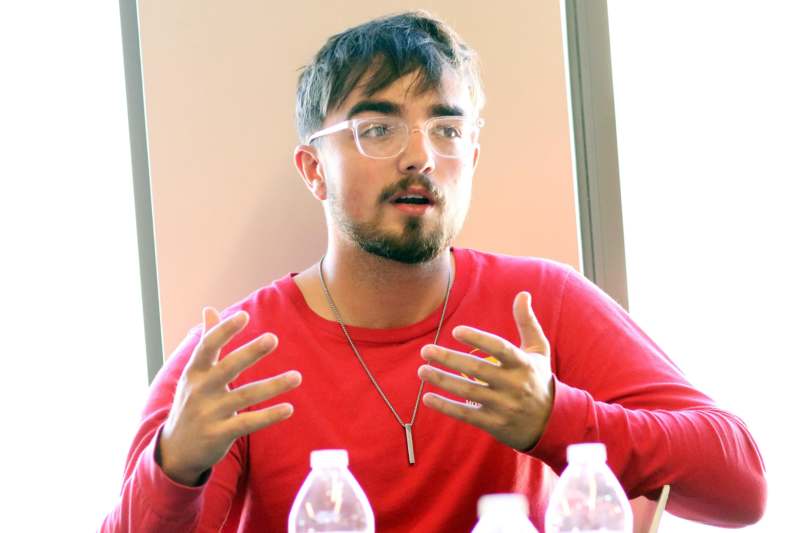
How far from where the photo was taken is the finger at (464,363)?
122 centimetres

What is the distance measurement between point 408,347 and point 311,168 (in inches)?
19.4

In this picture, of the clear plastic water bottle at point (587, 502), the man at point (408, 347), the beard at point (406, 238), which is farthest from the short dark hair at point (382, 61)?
the clear plastic water bottle at point (587, 502)

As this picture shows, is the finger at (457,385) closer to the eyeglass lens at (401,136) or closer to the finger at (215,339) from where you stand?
the finger at (215,339)

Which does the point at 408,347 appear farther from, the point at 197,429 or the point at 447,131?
the point at 197,429

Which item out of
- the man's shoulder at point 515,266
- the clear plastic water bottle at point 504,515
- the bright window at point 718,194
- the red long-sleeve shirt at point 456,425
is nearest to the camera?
the clear plastic water bottle at point 504,515

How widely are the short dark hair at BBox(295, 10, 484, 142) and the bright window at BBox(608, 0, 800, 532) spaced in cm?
51

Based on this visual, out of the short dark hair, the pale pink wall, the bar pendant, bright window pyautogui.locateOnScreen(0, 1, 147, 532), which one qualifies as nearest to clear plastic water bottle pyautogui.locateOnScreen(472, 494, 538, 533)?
the bar pendant

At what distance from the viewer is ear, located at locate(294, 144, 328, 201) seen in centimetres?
211

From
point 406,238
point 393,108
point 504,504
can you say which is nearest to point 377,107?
point 393,108

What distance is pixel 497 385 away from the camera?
1259mm

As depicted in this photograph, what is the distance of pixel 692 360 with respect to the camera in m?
2.31

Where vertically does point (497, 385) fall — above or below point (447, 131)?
below

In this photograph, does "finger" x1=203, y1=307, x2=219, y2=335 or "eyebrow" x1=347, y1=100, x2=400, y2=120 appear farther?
"eyebrow" x1=347, y1=100, x2=400, y2=120

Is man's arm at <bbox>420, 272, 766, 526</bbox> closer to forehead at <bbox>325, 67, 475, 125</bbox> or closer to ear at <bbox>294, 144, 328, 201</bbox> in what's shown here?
forehead at <bbox>325, 67, 475, 125</bbox>
